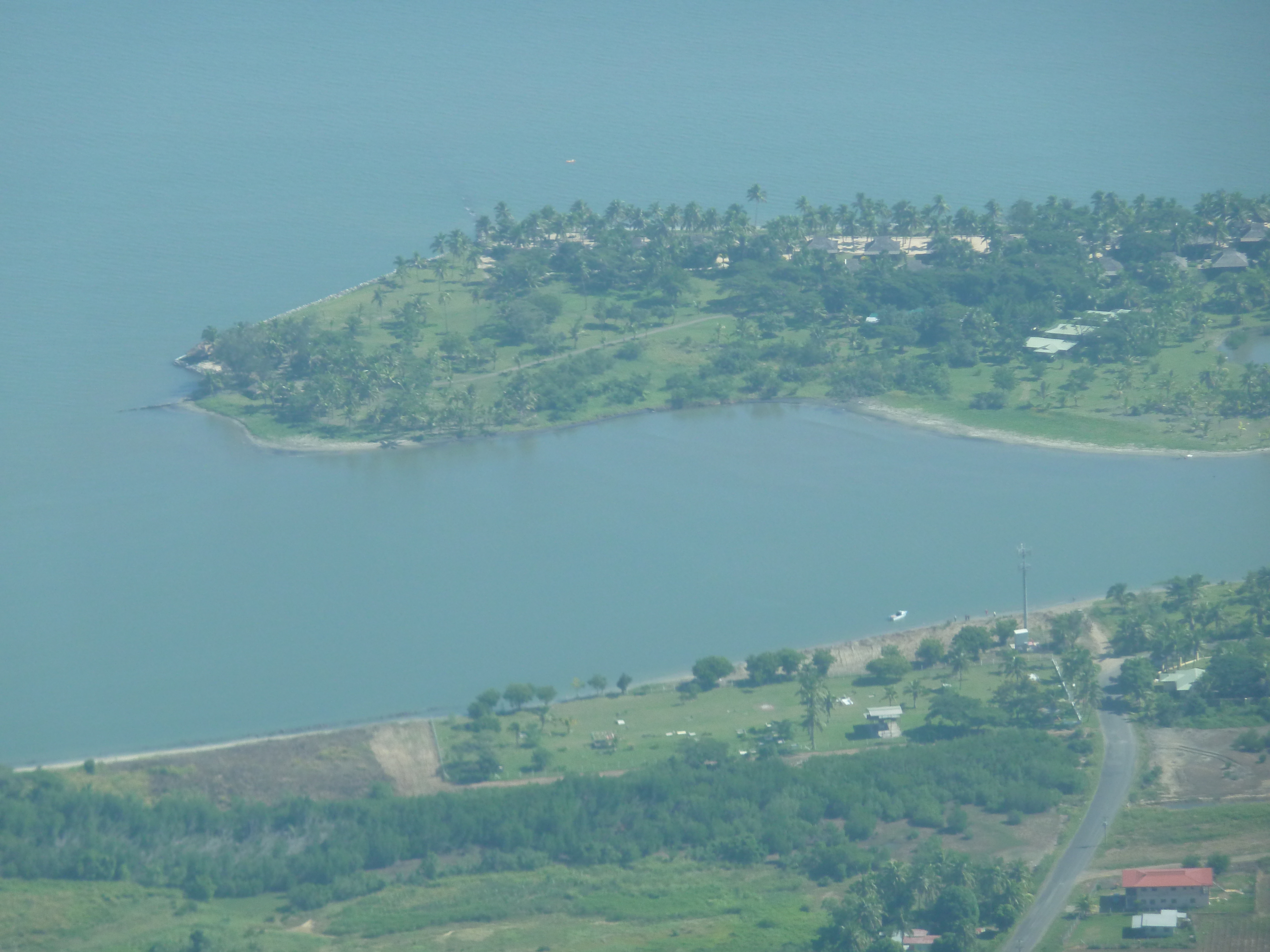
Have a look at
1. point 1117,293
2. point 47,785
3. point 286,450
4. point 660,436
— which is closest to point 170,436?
point 286,450

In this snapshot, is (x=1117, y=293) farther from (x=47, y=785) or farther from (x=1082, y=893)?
(x=47, y=785)

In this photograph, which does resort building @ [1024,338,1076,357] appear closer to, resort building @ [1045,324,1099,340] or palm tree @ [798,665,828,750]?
resort building @ [1045,324,1099,340]

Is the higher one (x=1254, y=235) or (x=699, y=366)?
(x=1254, y=235)

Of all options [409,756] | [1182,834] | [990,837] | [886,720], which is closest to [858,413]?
[886,720]

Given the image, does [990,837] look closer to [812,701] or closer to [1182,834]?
[1182,834]

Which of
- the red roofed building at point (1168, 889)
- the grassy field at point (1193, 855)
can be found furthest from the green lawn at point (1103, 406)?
the red roofed building at point (1168, 889)

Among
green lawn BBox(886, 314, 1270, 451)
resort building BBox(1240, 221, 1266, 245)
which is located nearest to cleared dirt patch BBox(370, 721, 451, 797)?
A: green lawn BBox(886, 314, 1270, 451)

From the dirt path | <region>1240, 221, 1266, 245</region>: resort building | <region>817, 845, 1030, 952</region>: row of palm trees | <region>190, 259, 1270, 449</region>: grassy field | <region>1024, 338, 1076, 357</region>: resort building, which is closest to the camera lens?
<region>817, 845, 1030, 952</region>: row of palm trees
